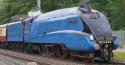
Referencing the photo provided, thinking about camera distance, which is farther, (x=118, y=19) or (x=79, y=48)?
(x=118, y=19)

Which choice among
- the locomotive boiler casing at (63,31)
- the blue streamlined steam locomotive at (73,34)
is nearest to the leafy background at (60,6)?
the locomotive boiler casing at (63,31)

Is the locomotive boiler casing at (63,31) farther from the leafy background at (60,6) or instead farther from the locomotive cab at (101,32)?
the leafy background at (60,6)

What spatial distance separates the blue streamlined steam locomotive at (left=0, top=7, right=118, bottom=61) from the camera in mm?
20814

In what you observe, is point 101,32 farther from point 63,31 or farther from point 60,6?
point 60,6

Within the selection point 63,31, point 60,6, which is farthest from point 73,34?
point 60,6

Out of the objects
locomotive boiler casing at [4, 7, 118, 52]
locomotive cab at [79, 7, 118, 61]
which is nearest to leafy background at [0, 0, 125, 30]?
locomotive boiler casing at [4, 7, 118, 52]

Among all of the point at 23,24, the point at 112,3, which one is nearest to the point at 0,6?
the point at 112,3

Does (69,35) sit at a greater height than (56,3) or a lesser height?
lesser

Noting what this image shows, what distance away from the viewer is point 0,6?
241 feet

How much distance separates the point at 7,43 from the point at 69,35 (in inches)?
700

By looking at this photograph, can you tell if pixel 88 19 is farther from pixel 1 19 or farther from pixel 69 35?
pixel 1 19

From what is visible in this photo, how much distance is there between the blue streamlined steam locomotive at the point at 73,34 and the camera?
68.3 feet

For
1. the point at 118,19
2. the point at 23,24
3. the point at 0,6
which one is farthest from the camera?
the point at 0,6

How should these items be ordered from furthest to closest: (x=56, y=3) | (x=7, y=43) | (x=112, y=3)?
(x=56, y=3), (x=112, y=3), (x=7, y=43)
